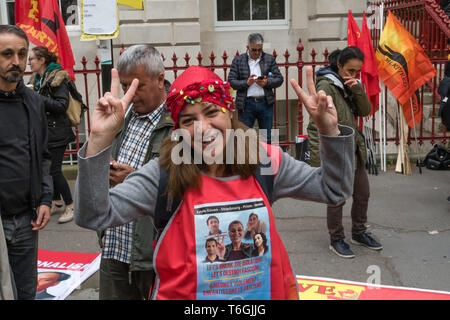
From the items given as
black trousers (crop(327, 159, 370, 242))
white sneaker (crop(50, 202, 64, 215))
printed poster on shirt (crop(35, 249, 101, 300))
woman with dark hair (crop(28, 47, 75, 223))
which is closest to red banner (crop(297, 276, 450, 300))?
black trousers (crop(327, 159, 370, 242))

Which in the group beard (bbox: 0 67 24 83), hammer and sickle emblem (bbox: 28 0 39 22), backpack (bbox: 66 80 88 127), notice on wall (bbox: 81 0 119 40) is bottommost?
backpack (bbox: 66 80 88 127)

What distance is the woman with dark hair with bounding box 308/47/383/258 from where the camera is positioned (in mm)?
4574

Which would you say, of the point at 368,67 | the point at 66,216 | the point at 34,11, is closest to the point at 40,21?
the point at 34,11

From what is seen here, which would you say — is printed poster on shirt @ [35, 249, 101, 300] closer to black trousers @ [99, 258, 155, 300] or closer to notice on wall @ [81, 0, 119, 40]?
black trousers @ [99, 258, 155, 300]

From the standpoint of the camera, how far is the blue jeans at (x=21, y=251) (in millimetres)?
3053

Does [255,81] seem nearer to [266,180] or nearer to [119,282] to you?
[119,282]

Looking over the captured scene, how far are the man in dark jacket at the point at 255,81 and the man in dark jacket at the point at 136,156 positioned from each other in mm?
4888

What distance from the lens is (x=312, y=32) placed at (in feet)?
34.6

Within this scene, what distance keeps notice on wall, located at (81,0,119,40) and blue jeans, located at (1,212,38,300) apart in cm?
159

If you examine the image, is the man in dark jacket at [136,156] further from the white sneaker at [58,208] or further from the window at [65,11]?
the window at [65,11]

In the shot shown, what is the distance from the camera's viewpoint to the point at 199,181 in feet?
6.23

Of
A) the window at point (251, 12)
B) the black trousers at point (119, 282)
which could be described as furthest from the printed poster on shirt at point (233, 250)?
the window at point (251, 12)
